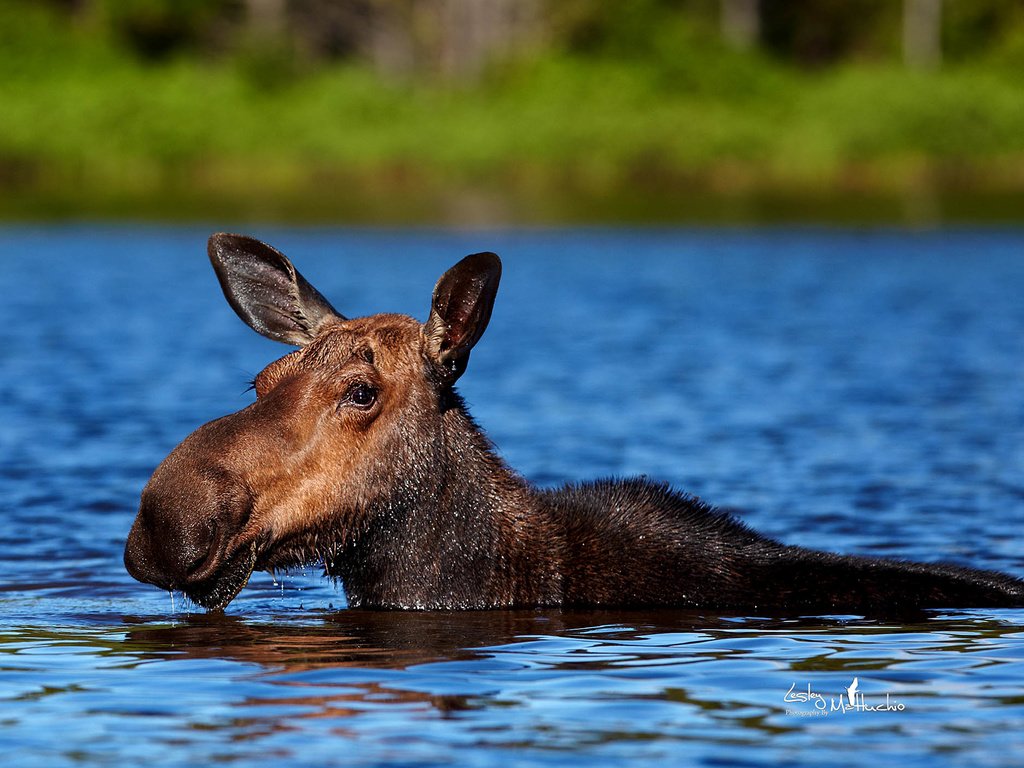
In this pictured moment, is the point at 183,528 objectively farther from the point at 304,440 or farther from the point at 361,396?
the point at 361,396

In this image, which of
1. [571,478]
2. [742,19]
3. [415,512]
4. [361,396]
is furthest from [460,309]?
[742,19]

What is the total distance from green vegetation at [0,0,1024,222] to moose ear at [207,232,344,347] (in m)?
42.2

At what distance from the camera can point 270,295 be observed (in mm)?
9453

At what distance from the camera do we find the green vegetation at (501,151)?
55.0 m

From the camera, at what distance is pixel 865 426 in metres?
18.3

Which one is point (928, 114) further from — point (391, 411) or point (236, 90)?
point (391, 411)

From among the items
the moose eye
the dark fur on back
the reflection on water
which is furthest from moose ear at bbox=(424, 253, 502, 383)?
the reflection on water

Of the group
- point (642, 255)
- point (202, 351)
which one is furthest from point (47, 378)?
point (642, 255)

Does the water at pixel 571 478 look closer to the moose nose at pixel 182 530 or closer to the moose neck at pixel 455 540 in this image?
the moose neck at pixel 455 540

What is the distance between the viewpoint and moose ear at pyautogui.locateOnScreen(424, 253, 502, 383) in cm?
890

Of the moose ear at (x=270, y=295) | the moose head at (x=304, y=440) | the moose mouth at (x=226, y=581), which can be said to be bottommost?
the moose mouth at (x=226, y=581)

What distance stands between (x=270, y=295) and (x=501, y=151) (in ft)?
154

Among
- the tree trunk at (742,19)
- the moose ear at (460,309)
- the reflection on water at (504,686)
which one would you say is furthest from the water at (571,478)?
the tree trunk at (742,19)

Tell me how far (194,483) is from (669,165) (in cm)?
4958
